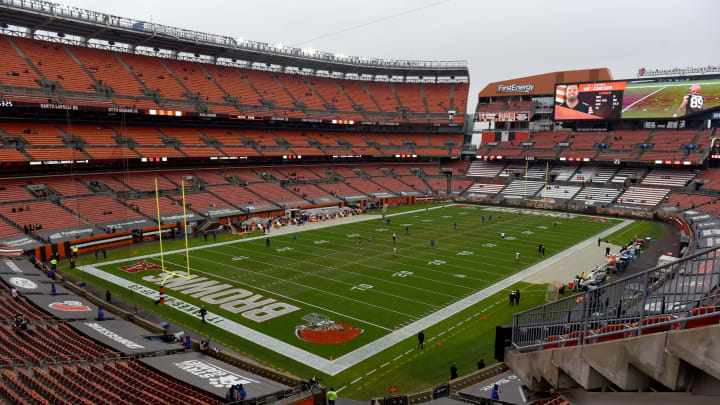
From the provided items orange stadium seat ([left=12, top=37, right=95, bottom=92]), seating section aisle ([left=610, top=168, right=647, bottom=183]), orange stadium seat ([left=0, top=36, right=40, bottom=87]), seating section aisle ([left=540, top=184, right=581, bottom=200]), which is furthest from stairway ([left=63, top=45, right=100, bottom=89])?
seating section aisle ([left=610, top=168, right=647, bottom=183])

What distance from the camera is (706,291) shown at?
5004 millimetres

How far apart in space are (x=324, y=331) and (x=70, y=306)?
11.2 m

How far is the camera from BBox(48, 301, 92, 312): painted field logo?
1831 cm

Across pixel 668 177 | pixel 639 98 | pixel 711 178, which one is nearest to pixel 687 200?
pixel 711 178

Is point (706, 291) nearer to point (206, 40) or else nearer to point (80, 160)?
point (80, 160)

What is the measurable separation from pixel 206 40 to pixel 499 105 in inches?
2030

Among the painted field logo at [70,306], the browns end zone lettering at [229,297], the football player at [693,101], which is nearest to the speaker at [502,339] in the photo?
the browns end zone lettering at [229,297]

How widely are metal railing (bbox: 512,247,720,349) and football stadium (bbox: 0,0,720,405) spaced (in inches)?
1.7

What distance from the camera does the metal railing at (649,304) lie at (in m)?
4.90

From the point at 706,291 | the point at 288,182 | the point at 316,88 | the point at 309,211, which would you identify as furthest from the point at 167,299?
the point at 316,88

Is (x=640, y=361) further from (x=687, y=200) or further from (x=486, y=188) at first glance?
(x=486, y=188)

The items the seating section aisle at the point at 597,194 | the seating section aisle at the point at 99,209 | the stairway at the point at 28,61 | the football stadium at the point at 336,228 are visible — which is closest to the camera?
the football stadium at the point at 336,228

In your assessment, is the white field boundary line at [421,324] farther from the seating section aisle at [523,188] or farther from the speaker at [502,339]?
the seating section aisle at [523,188]

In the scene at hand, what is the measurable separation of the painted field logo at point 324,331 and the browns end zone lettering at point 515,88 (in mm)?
70373
